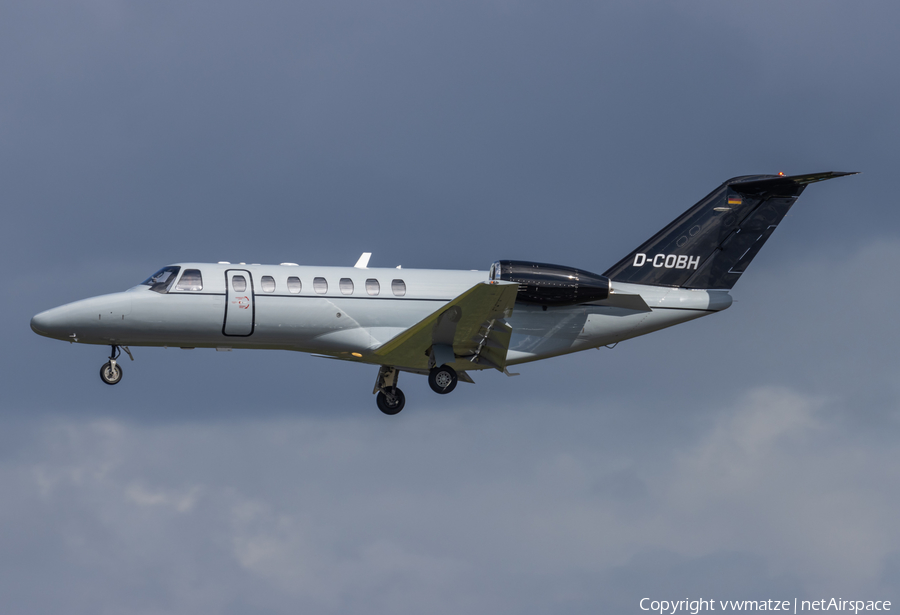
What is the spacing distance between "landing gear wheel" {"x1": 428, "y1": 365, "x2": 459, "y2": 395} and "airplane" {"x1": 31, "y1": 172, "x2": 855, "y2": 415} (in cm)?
3

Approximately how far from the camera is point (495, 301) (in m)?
23.4

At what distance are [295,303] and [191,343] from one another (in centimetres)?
285

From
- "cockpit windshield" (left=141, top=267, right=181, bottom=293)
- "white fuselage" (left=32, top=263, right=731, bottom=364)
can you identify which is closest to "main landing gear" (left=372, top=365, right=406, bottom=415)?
"white fuselage" (left=32, top=263, right=731, bottom=364)

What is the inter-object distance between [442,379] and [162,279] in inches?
295

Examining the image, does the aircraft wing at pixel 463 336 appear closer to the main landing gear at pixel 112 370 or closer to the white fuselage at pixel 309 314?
the white fuselage at pixel 309 314

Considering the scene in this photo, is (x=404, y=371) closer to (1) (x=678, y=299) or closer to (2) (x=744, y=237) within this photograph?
(1) (x=678, y=299)

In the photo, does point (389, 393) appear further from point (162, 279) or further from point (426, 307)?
point (162, 279)

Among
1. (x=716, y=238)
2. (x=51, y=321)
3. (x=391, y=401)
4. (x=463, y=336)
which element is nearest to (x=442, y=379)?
(x=463, y=336)

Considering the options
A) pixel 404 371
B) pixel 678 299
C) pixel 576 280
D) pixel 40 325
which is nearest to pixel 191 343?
pixel 40 325

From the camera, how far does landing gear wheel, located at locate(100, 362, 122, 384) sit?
81.4 feet

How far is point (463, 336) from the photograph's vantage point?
25.0 m

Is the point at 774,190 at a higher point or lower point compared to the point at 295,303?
higher

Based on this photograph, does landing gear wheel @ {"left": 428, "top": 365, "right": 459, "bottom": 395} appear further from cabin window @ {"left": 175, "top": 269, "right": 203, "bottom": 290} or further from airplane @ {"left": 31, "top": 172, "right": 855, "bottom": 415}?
cabin window @ {"left": 175, "top": 269, "right": 203, "bottom": 290}

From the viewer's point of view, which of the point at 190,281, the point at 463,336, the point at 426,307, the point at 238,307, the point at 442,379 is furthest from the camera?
the point at 442,379
